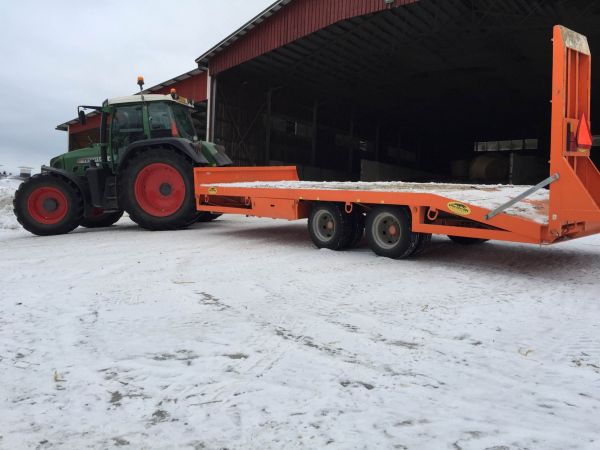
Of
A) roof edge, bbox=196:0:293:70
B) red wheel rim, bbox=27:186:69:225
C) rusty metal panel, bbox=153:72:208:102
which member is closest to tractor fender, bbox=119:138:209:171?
red wheel rim, bbox=27:186:69:225

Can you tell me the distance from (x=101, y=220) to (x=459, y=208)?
7.99 meters

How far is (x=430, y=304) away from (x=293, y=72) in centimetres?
1614

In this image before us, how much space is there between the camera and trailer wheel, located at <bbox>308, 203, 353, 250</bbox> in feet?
19.6

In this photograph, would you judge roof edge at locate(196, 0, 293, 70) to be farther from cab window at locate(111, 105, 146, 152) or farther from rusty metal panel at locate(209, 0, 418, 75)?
cab window at locate(111, 105, 146, 152)

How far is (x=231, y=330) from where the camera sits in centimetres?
304

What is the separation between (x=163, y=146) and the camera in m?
8.46

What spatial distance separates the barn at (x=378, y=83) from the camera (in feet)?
44.7

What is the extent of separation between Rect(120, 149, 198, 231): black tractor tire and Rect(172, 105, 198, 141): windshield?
2.29ft

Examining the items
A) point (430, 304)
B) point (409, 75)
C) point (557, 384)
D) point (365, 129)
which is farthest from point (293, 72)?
Answer: point (557, 384)

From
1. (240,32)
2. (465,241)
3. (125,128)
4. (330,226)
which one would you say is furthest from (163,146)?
(240,32)

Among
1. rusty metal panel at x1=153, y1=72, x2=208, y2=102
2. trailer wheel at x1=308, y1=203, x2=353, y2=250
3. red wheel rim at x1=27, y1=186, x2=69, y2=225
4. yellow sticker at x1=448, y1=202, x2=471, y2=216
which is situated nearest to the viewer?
yellow sticker at x1=448, y1=202, x2=471, y2=216

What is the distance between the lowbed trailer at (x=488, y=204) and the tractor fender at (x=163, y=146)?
1682mm

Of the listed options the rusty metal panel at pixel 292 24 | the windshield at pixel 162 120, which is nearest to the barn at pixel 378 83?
the rusty metal panel at pixel 292 24

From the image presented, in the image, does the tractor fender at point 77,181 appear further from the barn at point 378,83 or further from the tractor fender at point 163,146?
the barn at point 378,83
